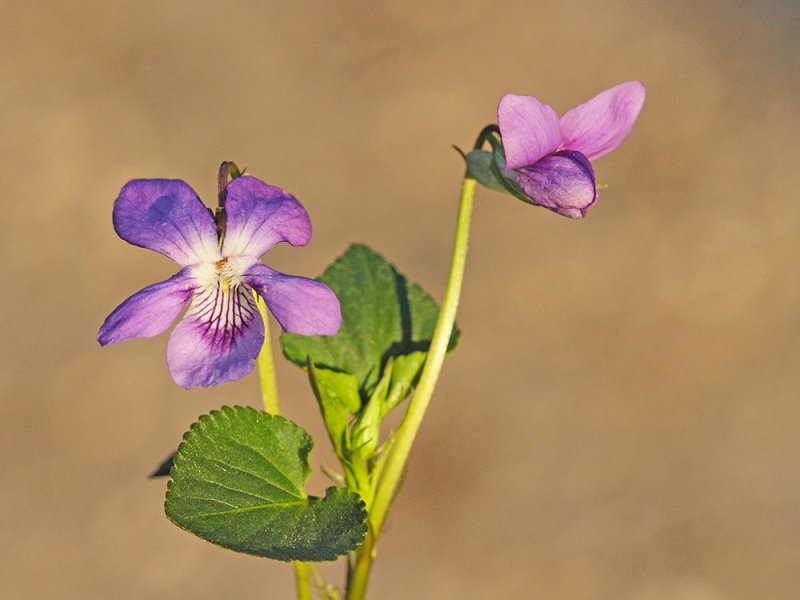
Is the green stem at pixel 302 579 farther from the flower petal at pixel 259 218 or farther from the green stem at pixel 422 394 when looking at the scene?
the flower petal at pixel 259 218

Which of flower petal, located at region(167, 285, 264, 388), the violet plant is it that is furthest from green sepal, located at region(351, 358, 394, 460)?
flower petal, located at region(167, 285, 264, 388)

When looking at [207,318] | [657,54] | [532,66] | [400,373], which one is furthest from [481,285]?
[207,318]

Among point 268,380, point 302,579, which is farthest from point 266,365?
point 302,579

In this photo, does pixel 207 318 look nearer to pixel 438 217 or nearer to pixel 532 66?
pixel 438 217

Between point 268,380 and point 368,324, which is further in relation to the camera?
point 368,324

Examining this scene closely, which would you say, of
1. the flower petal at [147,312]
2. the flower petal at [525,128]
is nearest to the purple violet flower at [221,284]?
the flower petal at [147,312]

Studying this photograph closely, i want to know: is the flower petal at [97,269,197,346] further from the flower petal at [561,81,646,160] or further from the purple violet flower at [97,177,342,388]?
the flower petal at [561,81,646,160]

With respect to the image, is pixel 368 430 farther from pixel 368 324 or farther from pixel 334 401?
pixel 368 324

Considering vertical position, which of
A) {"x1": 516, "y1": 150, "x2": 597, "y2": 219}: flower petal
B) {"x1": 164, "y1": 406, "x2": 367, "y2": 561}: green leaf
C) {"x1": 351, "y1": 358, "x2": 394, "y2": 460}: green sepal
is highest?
{"x1": 516, "y1": 150, "x2": 597, "y2": 219}: flower petal

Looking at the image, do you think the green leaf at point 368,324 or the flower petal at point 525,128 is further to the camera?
the green leaf at point 368,324
